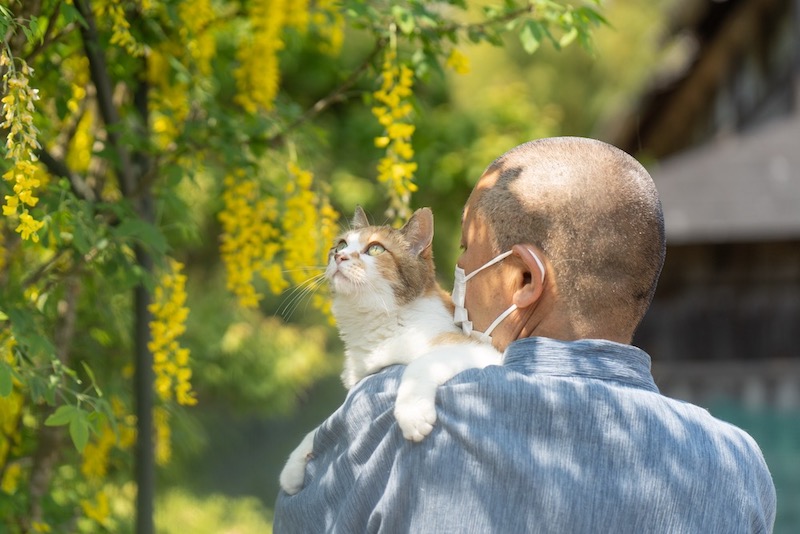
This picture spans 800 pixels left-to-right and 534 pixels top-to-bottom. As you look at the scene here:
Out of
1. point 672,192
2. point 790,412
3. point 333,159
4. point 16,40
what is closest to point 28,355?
point 16,40

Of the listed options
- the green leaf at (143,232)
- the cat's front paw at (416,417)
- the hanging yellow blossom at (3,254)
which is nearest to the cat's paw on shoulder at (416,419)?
the cat's front paw at (416,417)

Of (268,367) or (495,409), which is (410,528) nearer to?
(495,409)

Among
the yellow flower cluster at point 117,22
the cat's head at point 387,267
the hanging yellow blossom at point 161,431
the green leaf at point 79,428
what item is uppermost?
the yellow flower cluster at point 117,22

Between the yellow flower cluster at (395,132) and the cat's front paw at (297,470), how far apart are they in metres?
1.11

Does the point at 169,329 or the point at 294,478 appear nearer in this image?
the point at 294,478

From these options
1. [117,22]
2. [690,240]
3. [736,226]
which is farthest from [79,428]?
[690,240]

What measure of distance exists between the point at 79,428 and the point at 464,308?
82cm

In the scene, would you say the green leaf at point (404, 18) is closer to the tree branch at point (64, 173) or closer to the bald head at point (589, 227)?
the tree branch at point (64, 173)

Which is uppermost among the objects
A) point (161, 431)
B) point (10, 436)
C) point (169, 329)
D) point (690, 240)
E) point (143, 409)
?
point (169, 329)

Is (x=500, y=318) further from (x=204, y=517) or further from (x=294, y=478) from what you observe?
(x=204, y=517)

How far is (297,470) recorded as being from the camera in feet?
6.32

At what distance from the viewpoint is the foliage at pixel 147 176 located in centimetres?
273

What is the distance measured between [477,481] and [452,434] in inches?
3.0

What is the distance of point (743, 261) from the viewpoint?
14.7m
